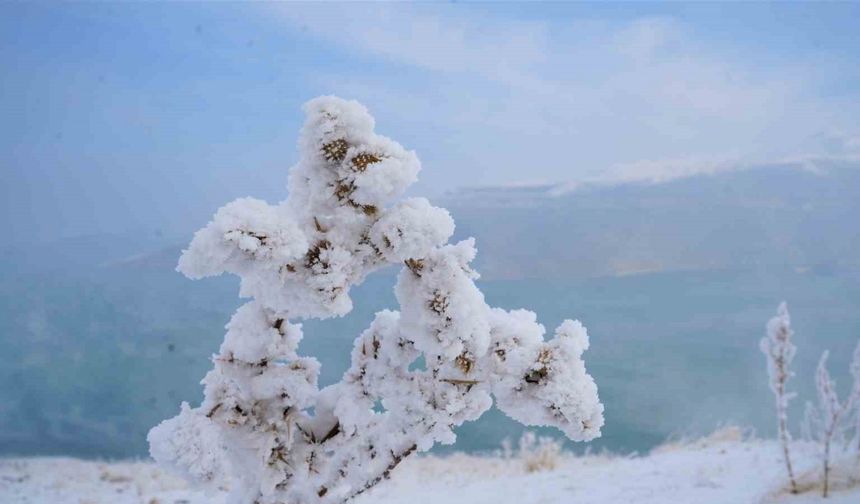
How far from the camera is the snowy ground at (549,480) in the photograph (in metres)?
4.89

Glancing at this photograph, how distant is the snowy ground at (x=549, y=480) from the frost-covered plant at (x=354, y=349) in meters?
3.48

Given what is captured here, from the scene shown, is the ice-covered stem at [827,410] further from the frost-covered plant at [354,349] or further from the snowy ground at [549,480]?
the frost-covered plant at [354,349]

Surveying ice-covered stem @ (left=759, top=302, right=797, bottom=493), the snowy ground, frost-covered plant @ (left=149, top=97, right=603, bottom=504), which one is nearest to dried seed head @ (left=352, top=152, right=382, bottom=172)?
frost-covered plant @ (left=149, top=97, right=603, bottom=504)

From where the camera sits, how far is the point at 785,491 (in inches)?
189

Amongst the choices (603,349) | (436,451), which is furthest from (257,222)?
(603,349)

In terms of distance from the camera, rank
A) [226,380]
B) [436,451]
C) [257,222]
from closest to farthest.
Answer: [257,222]
[226,380]
[436,451]

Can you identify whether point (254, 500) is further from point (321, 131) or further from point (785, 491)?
point (785, 491)

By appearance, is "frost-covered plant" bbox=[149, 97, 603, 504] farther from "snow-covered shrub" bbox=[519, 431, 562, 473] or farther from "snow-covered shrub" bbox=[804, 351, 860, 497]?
"snow-covered shrub" bbox=[519, 431, 562, 473]

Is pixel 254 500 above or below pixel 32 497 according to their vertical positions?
above

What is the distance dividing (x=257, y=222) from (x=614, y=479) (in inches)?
192

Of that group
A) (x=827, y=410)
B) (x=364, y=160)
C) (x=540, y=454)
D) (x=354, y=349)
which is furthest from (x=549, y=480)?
(x=364, y=160)

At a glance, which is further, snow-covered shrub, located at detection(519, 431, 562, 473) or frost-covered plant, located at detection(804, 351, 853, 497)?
snow-covered shrub, located at detection(519, 431, 562, 473)

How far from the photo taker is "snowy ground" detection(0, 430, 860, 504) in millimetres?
4887

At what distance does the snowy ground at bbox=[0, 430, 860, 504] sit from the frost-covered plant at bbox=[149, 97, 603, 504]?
348 cm
